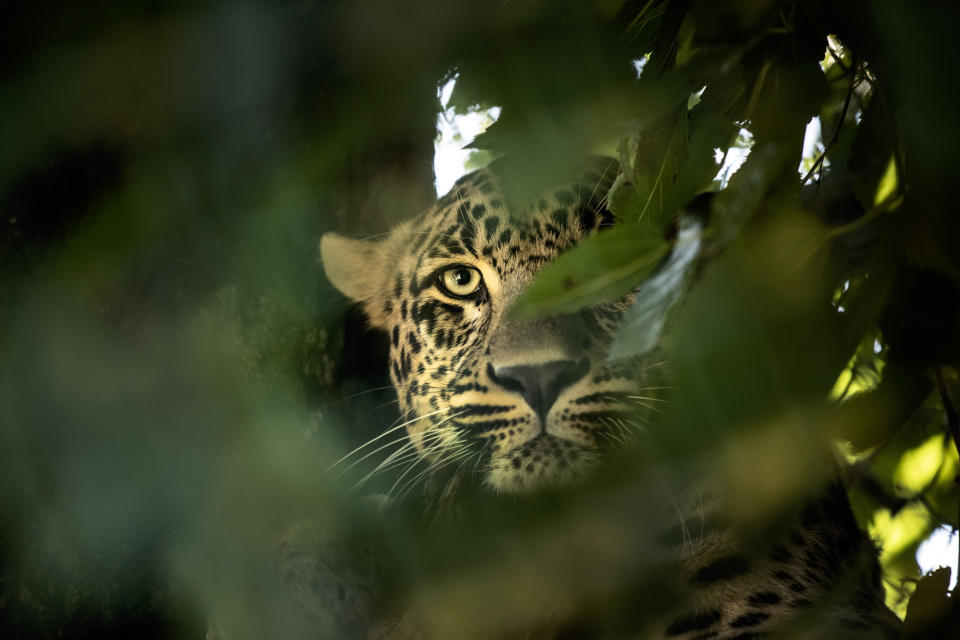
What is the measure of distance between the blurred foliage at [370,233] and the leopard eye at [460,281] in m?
0.13

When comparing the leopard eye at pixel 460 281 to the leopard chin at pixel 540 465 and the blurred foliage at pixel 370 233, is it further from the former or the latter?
the leopard chin at pixel 540 465

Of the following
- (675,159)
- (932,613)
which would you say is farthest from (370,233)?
(932,613)

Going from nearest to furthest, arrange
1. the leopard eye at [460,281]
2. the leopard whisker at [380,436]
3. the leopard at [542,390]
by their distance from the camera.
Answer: the leopard at [542,390] < the leopard whisker at [380,436] < the leopard eye at [460,281]

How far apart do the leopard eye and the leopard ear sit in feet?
0.29

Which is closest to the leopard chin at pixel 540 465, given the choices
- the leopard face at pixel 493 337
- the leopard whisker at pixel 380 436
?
the leopard face at pixel 493 337

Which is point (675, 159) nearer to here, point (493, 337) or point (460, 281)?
point (493, 337)

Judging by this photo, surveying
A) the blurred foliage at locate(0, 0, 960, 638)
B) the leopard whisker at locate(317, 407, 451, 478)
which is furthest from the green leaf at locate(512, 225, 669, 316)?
the leopard whisker at locate(317, 407, 451, 478)

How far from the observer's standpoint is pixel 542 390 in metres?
0.88

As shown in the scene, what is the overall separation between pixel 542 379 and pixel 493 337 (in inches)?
4.1

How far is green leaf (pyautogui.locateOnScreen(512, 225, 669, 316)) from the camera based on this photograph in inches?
17.7

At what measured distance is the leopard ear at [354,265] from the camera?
3.20 feet

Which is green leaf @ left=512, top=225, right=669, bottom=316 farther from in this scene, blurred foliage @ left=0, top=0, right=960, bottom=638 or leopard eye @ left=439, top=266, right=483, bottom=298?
leopard eye @ left=439, top=266, right=483, bottom=298

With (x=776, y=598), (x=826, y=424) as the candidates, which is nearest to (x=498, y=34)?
(x=826, y=424)

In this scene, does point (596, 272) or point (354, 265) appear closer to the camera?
point (596, 272)
